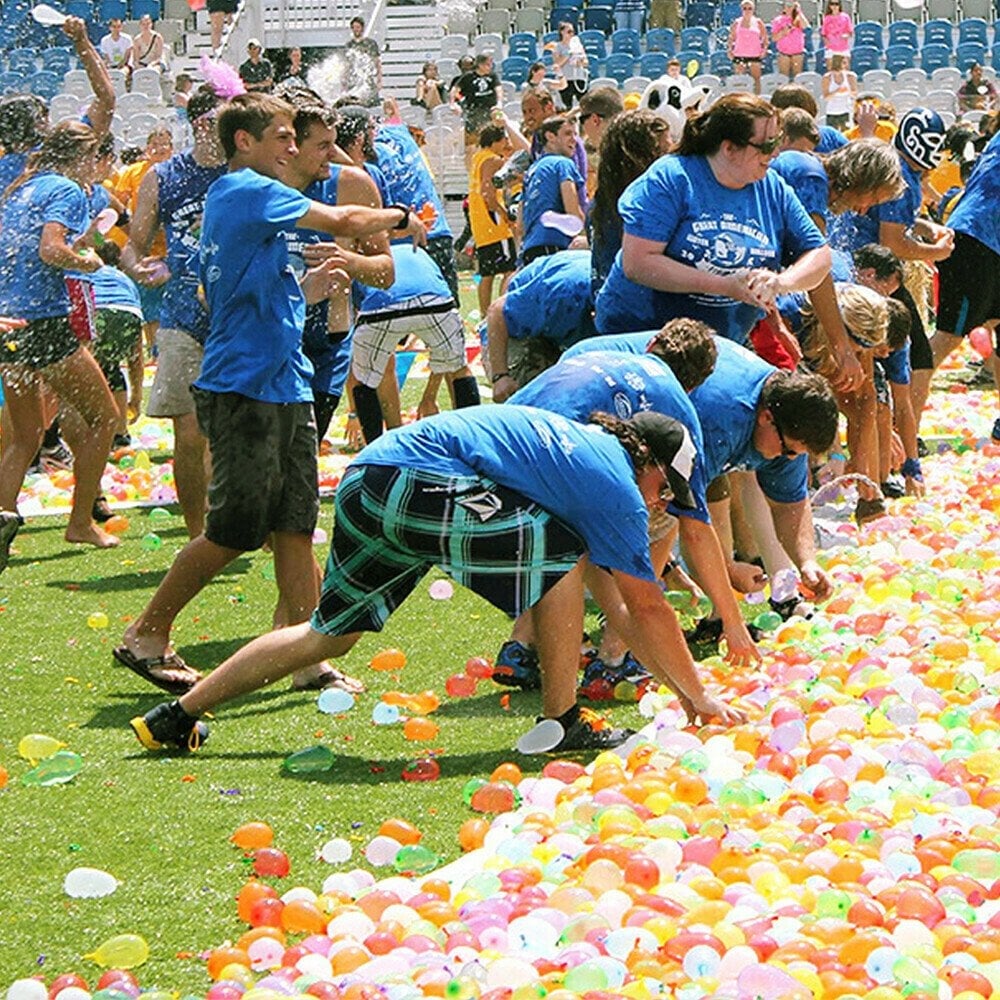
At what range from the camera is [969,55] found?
2748cm

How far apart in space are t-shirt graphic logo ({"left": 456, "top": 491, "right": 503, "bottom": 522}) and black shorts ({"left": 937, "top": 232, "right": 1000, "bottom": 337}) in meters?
6.14

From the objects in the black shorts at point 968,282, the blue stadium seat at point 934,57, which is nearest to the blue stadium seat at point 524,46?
the blue stadium seat at point 934,57

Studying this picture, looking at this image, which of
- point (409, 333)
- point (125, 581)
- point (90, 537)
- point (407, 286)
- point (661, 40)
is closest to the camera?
point (125, 581)

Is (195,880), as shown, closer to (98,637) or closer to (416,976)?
(416,976)

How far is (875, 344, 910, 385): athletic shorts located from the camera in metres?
9.28

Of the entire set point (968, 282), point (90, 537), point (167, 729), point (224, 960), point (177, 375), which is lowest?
point (90, 537)

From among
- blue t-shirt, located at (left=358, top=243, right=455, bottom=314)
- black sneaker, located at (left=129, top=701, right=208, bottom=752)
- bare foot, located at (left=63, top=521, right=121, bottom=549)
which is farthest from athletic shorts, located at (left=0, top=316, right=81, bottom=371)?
black sneaker, located at (left=129, top=701, right=208, bottom=752)

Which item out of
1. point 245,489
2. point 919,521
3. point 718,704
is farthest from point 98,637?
point 919,521

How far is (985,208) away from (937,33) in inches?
732

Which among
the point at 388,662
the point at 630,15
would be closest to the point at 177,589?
the point at 388,662

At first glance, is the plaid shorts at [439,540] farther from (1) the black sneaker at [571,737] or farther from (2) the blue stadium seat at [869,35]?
(2) the blue stadium seat at [869,35]

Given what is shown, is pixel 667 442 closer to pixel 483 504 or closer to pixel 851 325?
pixel 483 504

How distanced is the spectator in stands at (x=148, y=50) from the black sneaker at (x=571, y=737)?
2293 cm

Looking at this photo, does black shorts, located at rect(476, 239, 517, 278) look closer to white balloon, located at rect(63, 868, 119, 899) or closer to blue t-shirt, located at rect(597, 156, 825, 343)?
blue t-shirt, located at rect(597, 156, 825, 343)
